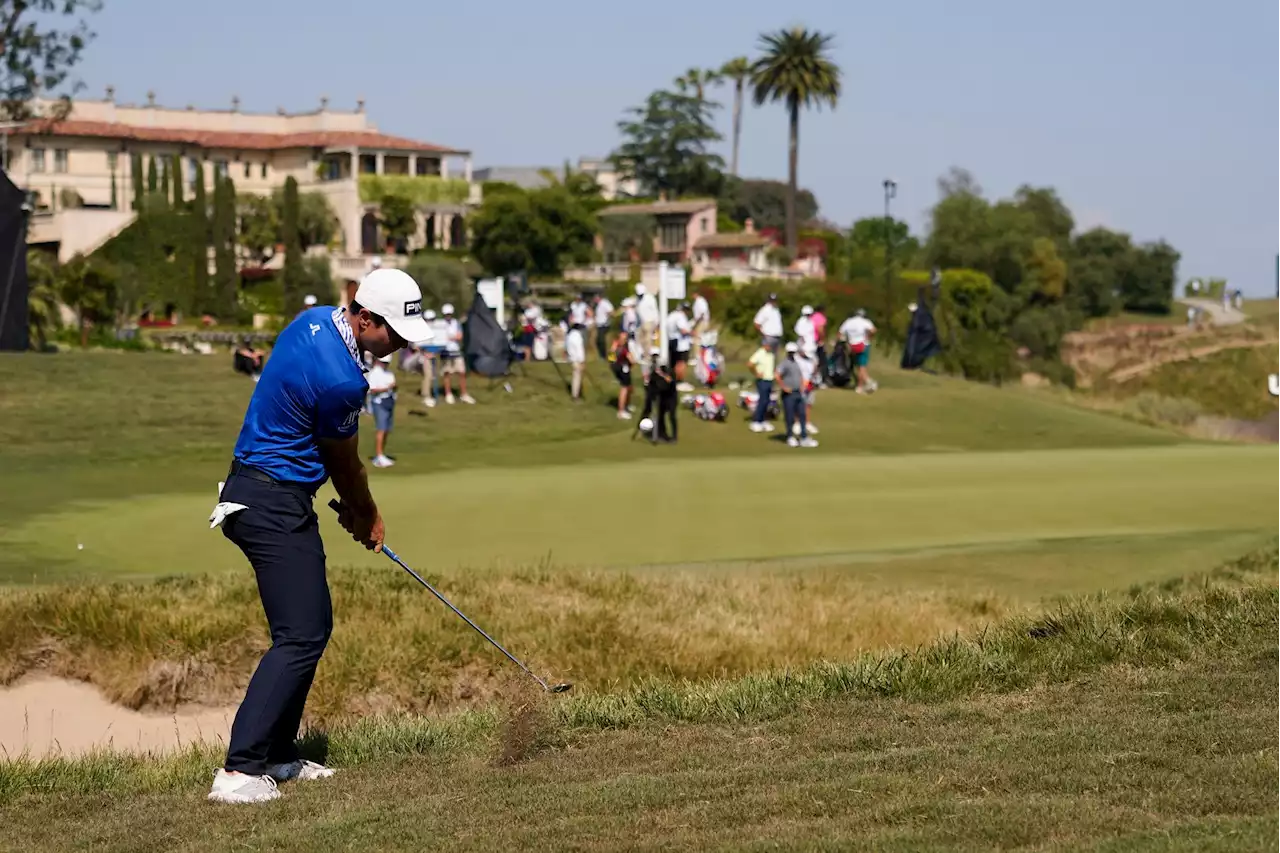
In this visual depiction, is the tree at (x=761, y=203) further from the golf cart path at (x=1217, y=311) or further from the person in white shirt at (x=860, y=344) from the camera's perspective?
the person in white shirt at (x=860, y=344)

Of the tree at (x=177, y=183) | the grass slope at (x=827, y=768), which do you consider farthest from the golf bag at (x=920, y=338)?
the tree at (x=177, y=183)

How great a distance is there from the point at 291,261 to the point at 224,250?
3360mm

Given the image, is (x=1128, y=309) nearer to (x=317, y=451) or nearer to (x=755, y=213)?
(x=755, y=213)

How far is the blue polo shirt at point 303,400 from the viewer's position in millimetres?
6789

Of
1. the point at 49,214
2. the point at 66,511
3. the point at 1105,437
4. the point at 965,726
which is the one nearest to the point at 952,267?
the point at 49,214

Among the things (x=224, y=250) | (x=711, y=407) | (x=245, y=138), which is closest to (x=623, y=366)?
(x=711, y=407)

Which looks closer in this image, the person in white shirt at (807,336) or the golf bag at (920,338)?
the person in white shirt at (807,336)

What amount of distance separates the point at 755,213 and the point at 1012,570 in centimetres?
13830

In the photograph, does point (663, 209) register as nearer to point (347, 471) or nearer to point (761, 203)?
point (761, 203)

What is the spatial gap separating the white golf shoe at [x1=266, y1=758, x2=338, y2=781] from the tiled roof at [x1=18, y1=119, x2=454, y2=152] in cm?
11155

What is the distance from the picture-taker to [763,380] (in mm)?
29844

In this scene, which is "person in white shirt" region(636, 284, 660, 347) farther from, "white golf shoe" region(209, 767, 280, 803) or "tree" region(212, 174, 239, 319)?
"tree" region(212, 174, 239, 319)

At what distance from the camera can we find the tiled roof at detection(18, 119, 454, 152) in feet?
372

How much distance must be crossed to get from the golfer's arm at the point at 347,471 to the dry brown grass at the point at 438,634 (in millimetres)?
3390
